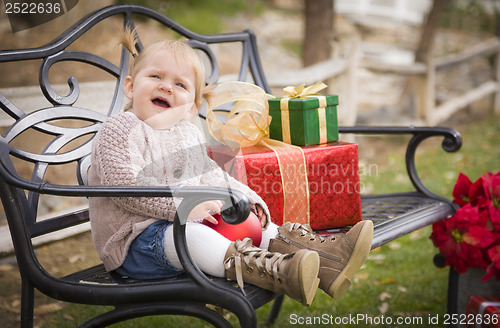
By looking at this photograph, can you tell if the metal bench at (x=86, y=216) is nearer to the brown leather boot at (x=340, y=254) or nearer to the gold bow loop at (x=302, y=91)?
the brown leather boot at (x=340, y=254)

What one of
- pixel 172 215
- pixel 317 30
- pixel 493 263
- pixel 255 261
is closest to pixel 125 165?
pixel 172 215

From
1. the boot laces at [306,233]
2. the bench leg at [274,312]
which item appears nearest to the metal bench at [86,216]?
the boot laces at [306,233]

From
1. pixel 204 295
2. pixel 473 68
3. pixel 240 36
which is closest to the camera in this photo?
pixel 204 295

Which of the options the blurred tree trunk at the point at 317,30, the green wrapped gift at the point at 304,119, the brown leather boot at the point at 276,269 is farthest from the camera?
the blurred tree trunk at the point at 317,30

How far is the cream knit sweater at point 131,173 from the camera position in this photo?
1.66 metres

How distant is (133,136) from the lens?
1.72m

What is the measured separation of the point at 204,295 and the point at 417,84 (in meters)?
6.12

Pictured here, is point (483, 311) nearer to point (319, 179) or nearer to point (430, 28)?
point (319, 179)

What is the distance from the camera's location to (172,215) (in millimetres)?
1654

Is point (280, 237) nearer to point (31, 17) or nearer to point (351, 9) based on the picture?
point (31, 17)

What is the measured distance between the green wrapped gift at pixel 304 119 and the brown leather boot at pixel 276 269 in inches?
24.7

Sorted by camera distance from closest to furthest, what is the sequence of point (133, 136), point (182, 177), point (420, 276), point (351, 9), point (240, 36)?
point (133, 136)
point (182, 177)
point (240, 36)
point (420, 276)
point (351, 9)

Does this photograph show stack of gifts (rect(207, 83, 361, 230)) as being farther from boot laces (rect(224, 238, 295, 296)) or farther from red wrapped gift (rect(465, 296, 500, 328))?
red wrapped gift (rect(465, 296, 500, 328))

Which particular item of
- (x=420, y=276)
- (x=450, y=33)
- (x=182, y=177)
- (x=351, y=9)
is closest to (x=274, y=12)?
(x=351, y=9)
